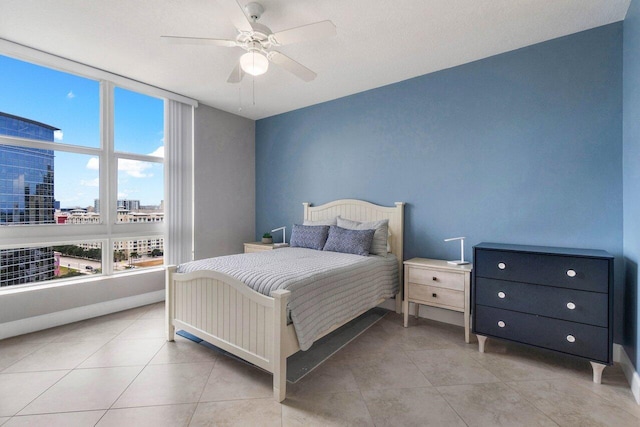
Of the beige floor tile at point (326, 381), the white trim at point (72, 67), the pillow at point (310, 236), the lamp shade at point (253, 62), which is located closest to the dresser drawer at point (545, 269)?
the beige floor tile at point (326, 381)

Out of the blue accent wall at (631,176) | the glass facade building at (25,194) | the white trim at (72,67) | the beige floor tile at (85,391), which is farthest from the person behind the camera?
the glass facade building at (25,194)

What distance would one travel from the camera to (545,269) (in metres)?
2.31

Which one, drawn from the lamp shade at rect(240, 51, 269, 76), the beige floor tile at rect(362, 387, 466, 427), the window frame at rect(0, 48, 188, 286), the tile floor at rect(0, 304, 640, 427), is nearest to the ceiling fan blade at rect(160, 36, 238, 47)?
the lamp shade at rect(240, 51, 269, 76)

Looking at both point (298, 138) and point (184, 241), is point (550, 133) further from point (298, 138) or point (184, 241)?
point (184, 241)

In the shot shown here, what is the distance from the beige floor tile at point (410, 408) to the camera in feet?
5.70

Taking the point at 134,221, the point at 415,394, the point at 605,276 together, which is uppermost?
the point at 134,221

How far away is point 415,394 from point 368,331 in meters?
1.05

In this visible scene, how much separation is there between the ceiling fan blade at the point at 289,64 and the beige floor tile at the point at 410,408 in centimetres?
249

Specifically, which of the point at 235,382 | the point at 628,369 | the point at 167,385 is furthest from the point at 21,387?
the point at 628,369

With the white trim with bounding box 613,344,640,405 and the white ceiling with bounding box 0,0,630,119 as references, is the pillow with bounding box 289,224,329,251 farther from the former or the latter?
the white trim with bounding box 613,344,640,405

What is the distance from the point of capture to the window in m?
2.96

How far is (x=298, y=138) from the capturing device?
462 centimetres

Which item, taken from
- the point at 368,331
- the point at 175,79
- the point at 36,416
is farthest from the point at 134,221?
the point at 368,331

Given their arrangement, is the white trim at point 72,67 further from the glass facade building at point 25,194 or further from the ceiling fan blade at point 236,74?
the ceiling fan blade at point 236,74
